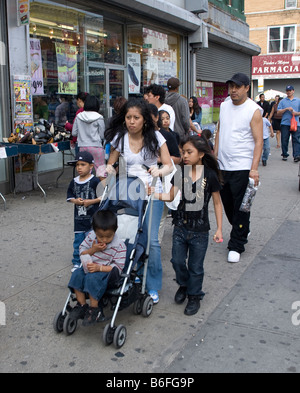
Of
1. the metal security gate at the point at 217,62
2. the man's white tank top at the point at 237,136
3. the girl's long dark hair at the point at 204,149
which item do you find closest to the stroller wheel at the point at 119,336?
the girl's long dark hair at the point at 204,149

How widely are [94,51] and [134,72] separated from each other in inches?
62.1

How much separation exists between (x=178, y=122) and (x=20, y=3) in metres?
3.40

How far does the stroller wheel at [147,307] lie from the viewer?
3730mm

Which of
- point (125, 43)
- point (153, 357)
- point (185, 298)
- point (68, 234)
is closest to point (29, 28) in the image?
point (125, 43)

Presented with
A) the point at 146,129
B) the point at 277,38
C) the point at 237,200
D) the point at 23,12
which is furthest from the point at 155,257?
the point at 277,38

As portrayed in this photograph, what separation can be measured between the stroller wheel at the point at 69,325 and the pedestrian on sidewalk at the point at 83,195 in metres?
1.15

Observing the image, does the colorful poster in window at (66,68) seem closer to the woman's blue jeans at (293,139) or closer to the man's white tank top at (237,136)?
the man's white tank top at (237,136)

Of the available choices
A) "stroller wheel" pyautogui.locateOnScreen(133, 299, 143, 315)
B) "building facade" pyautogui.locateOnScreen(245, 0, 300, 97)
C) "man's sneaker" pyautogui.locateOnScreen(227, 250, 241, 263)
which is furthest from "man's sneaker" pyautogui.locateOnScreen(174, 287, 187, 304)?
"building facade" pyautogui.locateOnScreen(245, 0, 300, 97)

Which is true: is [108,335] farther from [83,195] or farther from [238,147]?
[238,147]

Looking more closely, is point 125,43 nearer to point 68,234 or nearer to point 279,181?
point 279,181

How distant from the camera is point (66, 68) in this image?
9539mm

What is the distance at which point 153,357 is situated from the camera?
318 cm

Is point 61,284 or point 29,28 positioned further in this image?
point 29,28
